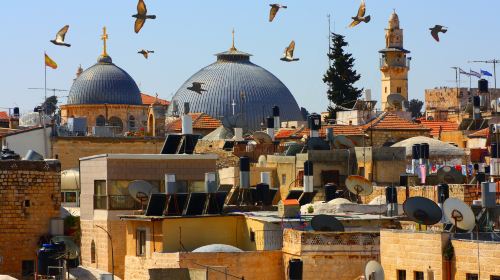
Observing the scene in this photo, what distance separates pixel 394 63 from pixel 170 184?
5693cm

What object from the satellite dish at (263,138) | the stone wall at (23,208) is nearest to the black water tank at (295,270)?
the stone wall at (23,208)

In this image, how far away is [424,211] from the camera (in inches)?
967

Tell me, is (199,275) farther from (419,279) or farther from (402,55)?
(402,55)

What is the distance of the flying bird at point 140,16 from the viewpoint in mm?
38781

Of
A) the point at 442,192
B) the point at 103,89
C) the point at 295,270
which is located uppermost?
the point at 103,89

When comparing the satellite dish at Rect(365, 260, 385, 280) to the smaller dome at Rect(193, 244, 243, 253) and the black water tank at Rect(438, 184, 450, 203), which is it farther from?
the black water tank at Rect(438, 184, 450, 203)

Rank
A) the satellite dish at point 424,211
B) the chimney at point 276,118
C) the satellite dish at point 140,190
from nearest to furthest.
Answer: the satellite dish at point 424,211 → the satellite dish at point 140,190 → the chimney at point 276,118

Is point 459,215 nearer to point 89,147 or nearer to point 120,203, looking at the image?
point 120,203

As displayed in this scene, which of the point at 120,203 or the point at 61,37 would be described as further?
the point at 61,37

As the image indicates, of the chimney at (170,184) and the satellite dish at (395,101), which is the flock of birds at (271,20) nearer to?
the chimney at (170,184)

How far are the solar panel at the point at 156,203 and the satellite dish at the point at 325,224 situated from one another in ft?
12.2

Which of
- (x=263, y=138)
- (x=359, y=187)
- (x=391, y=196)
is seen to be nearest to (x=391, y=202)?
(x=391, y=196)

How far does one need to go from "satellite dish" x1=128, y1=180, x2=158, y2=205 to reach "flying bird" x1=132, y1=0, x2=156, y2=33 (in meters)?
6.41

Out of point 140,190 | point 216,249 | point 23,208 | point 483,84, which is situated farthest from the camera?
point 483,84
